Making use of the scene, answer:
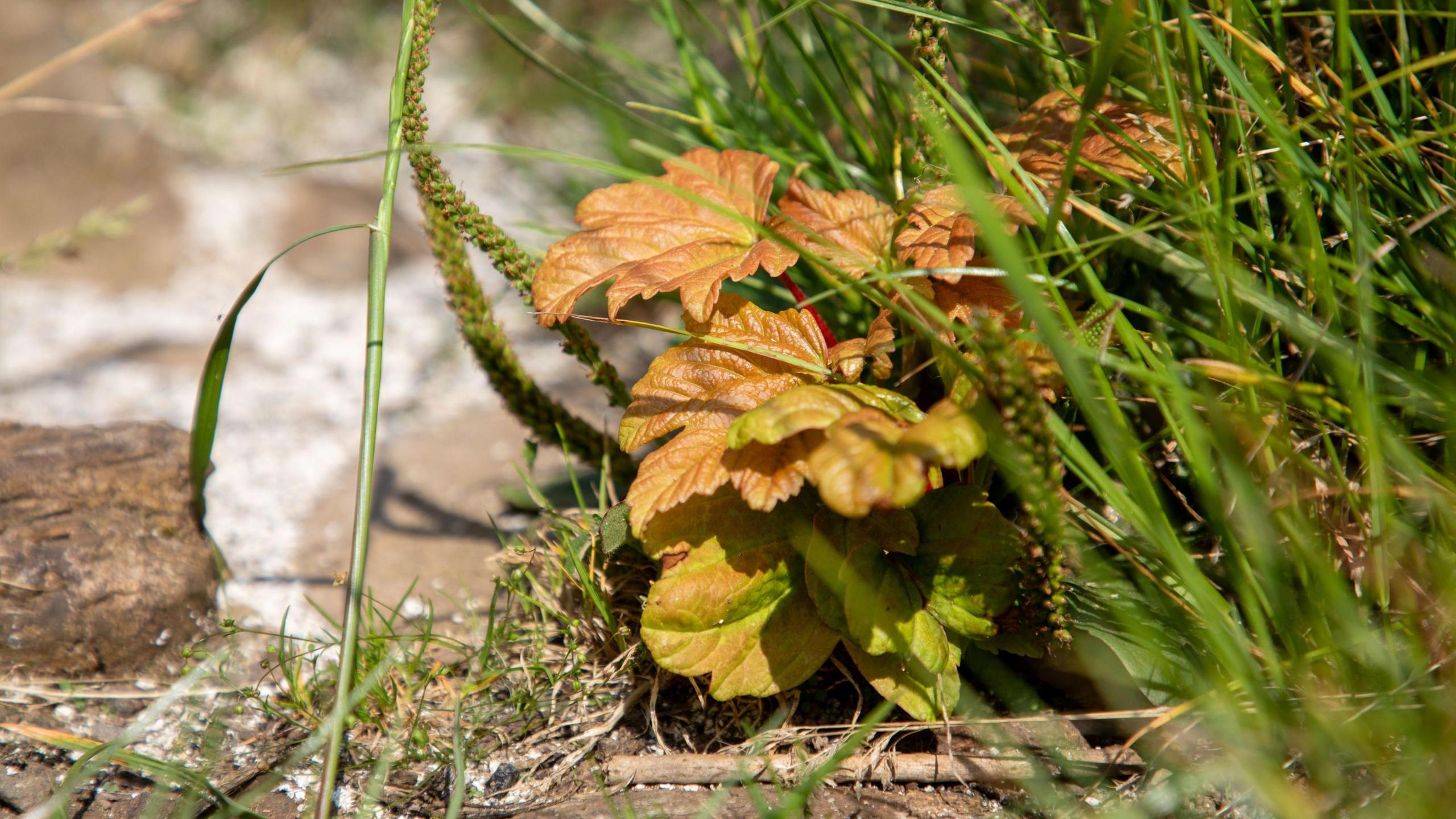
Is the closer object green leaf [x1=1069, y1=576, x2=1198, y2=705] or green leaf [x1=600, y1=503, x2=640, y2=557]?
green leaf [x1=1069, y1=576, x2=1198, y2=705]

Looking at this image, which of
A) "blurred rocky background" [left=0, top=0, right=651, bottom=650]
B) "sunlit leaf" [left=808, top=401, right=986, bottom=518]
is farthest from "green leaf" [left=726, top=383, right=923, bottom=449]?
"blurred rocky background" [left=0, top=0, right=651, bottom=650]

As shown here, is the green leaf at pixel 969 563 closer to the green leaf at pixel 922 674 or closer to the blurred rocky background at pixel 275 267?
the green leaf at pixel 922 674

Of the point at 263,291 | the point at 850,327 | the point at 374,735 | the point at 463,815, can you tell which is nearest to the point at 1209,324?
the point at 850,327

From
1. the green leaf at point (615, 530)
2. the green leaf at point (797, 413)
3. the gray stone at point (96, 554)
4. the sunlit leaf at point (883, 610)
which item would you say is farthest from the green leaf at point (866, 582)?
the gray stone at point (96, 554)

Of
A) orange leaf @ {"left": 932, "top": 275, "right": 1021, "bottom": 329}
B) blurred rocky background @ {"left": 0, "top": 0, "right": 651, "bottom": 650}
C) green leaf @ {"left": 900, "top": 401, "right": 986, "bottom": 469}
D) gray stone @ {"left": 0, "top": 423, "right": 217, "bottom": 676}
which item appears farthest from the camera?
blurred rocky background @ {"left": 0, "top": 0, "right": 651, "bottom": 650}

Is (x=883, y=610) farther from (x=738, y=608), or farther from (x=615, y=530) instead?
(x=615, y=530)

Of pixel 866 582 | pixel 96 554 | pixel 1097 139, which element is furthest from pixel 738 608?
pixel 96 554

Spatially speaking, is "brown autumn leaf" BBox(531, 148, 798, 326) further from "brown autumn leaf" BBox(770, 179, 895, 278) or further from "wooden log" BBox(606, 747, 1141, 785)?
"wooden log" BBox(606, 747, 1141, 785)
